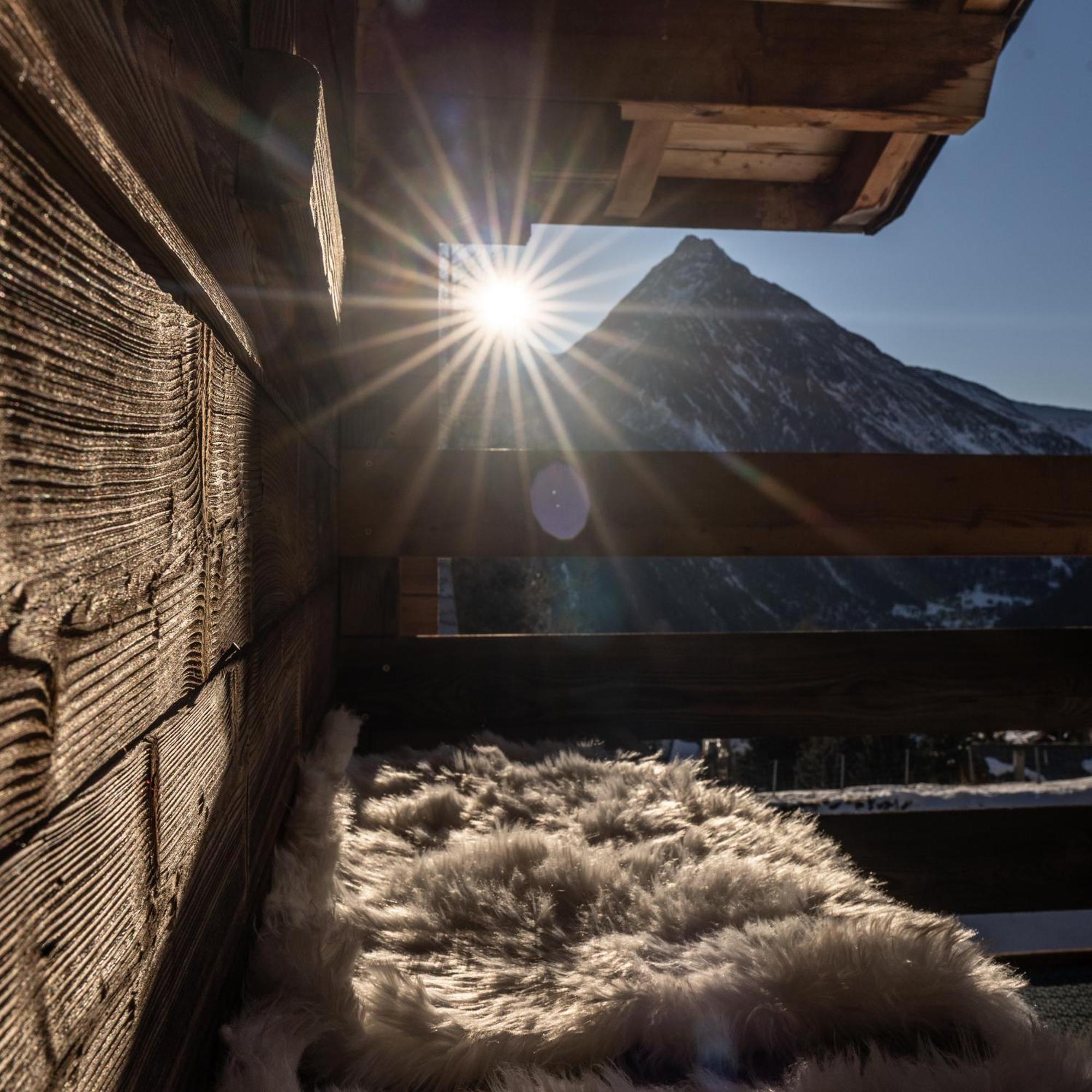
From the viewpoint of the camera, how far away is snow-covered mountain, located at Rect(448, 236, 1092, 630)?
248 feet

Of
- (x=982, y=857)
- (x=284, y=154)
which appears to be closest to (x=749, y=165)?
(x=982, y=857)

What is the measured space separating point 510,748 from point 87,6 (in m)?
1.54

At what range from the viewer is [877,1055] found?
0.59 meters

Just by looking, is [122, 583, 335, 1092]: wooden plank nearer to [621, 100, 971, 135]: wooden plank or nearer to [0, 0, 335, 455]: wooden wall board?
[0, 0, 335, 455]: wooden wall board

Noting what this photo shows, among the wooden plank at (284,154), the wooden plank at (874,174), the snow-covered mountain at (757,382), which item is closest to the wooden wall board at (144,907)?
the wooden plank at (284,154)

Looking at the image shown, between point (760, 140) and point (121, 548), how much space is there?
9.10 feet

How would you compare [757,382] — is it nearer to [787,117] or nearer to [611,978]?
[787,117]

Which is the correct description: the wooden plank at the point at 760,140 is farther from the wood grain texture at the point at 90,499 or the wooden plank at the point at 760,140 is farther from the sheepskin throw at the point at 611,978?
the wood grain texture at the point at 90,499

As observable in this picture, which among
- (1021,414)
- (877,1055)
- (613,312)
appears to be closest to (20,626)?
(877,1055)

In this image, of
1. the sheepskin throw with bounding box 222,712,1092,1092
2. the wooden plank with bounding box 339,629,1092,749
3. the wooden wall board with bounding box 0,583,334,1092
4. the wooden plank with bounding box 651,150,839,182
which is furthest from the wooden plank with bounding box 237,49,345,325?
the wooden plank with bounding box 651,150,839,182

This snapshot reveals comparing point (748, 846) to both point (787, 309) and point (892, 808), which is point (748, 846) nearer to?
point (892, 808)

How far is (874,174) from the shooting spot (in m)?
2.56

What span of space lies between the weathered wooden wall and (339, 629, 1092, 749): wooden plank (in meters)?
1.34

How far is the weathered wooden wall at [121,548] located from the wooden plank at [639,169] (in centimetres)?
188
